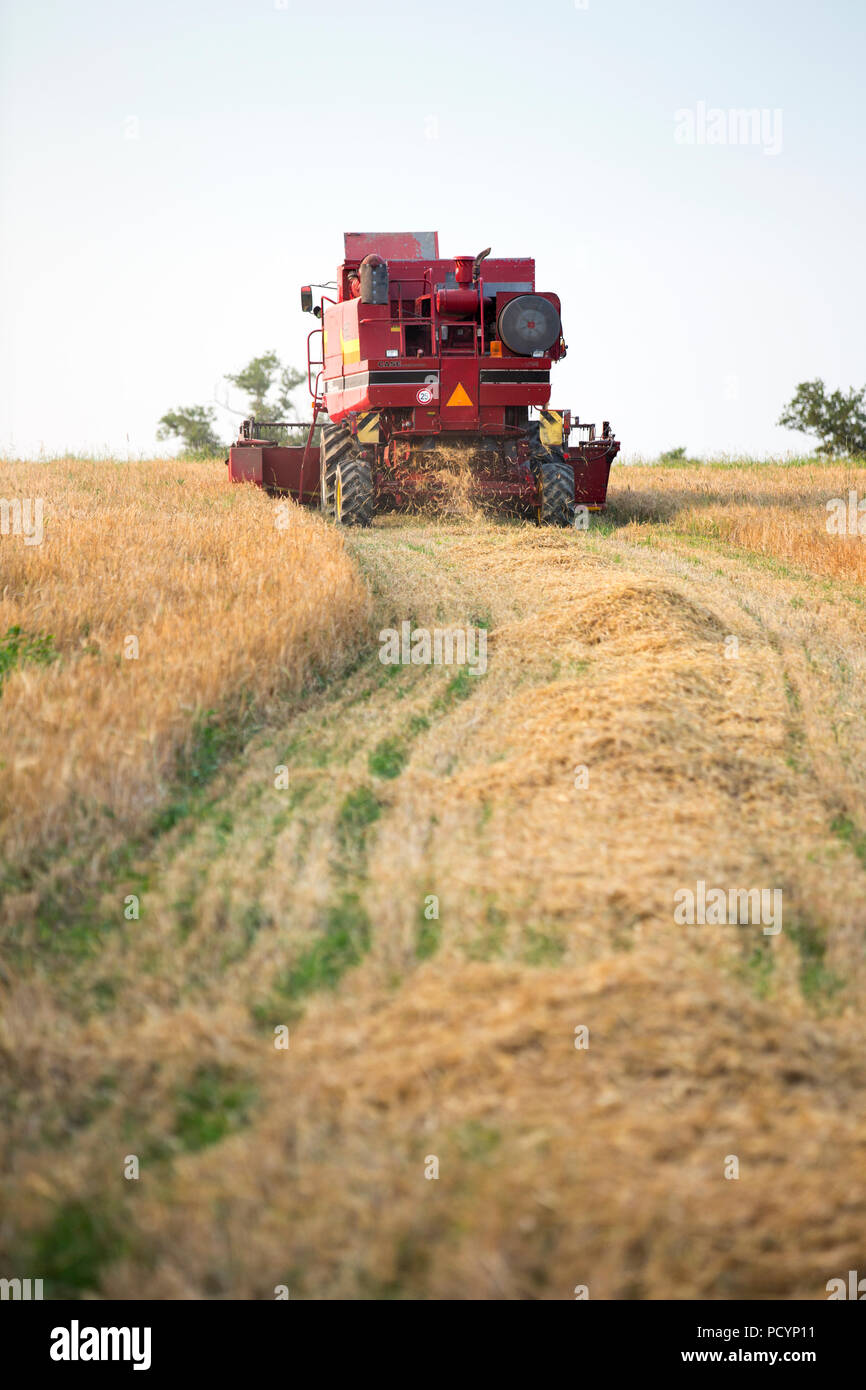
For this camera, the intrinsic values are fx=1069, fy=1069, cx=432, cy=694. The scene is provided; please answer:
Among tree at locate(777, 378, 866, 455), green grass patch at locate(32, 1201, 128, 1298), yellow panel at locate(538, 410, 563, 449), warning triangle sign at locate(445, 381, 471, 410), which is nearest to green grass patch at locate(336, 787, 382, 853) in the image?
green grass patch at locate(32, 1201, 128, 1298)

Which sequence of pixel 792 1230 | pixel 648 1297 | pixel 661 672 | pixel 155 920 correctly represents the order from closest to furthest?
1. pixel 648 1297
2. pixel 792 1230
3. pixel 155 920
4. pixel 661 672

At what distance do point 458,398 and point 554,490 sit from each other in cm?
144

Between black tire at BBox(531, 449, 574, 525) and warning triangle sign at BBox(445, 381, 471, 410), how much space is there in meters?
1.02

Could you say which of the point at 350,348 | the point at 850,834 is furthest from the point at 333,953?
the point at 350,348

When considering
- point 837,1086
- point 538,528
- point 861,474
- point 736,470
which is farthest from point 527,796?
point 736,470

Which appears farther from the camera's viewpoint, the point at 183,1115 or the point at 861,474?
the point at 861,474

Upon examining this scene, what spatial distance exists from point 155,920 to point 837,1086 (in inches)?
77.7

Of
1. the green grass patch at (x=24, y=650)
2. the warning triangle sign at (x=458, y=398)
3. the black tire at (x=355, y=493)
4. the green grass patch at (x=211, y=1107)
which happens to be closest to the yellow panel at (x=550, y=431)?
the warning triangle sign at (x=458, y=398)

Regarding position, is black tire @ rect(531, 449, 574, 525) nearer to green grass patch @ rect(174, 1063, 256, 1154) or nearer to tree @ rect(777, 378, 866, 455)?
green grass patch @ rect(174, 1063, 256, 1154)

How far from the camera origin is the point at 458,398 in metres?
11.0

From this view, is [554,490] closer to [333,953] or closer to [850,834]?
[850,834]

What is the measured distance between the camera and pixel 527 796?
4.06 metres

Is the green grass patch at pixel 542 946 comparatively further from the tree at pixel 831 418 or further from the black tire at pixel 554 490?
the tree at pixel 831 418
